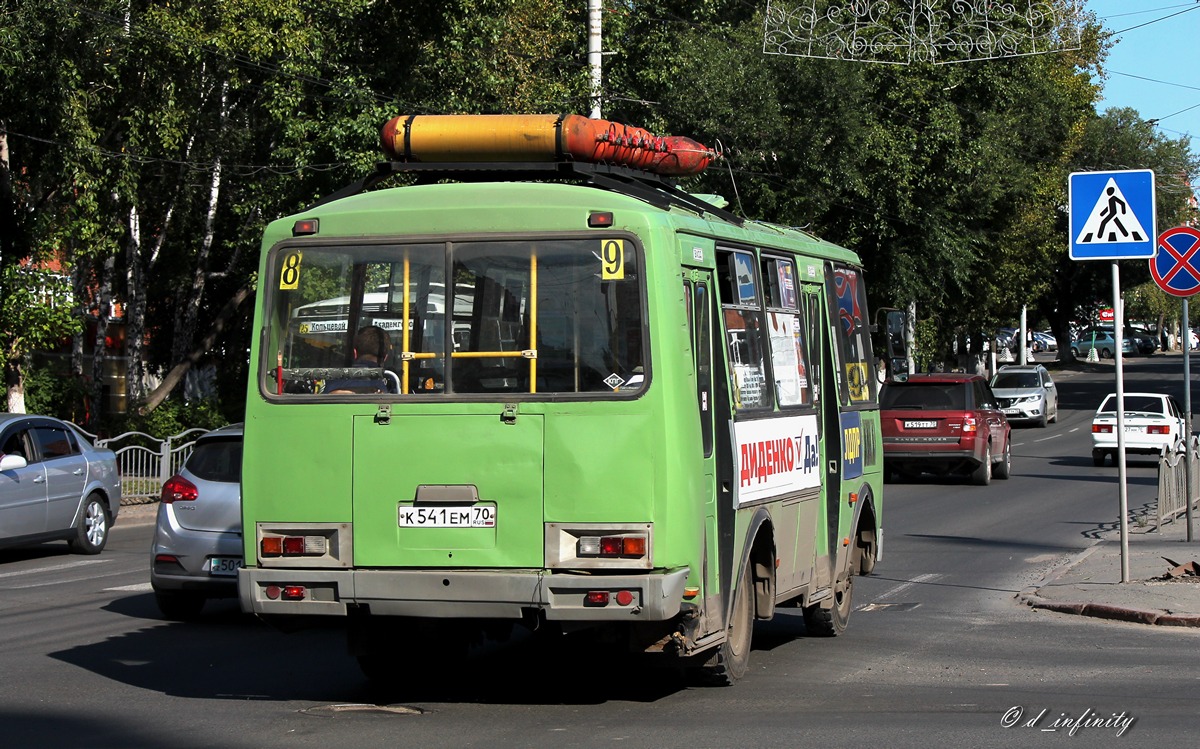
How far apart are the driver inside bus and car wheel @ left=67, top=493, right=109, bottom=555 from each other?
10889 mm

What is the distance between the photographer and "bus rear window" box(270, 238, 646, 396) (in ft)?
25.8

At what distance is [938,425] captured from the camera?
26.2m

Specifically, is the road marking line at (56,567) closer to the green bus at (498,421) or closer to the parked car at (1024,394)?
the green bus at (498,421)

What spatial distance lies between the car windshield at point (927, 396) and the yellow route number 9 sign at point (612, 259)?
758 inches

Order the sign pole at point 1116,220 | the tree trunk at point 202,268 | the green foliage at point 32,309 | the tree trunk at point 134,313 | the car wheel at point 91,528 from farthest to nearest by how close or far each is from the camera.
A: the tree trunk at point 134,313 → the tree trunk at point 202,268 → the green foliage at point 32,309 → the car wheel at point 91,528 → the sign pole at point 1116,220

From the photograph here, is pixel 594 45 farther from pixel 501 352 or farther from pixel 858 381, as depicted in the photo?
pixel 501 352

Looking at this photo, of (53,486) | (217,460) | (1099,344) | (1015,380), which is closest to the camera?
(217,460)

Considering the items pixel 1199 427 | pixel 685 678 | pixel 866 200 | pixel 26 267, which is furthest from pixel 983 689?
pixel 1199 427

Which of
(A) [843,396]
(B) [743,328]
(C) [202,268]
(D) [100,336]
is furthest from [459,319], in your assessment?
(D) [100,336]

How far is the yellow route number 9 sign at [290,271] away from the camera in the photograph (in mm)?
8328

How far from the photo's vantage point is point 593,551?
302 inches

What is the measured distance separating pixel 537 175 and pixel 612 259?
133 centimetres

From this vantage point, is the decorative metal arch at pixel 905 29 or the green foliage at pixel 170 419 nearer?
the decorative metal arch at pixel 905 29

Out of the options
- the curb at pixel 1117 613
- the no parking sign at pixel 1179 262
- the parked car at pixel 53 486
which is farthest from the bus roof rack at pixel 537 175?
the parked car at pixel 53 486
